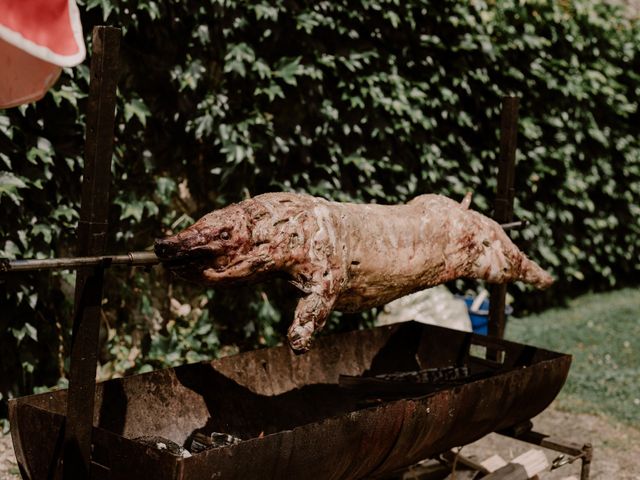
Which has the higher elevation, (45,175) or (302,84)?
(302,84)

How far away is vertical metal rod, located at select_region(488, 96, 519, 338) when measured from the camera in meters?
4.36

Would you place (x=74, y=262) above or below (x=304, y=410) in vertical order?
above

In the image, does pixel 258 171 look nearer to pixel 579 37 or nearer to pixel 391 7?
pixel 391 7

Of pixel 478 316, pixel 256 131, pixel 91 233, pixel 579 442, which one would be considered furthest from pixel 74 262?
pixel 478 316

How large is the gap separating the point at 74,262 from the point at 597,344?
235 inches

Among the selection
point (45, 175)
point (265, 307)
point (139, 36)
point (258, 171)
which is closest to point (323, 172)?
point (258, 171)

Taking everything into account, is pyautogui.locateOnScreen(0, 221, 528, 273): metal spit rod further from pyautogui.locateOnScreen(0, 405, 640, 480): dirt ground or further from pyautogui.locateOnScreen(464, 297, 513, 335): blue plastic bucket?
pyautogui.locateOnScreen(464, 297, 513, 335): blue plastic bucket

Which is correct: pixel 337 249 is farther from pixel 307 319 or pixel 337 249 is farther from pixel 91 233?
pixel 91 233

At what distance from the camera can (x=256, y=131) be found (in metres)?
5.54

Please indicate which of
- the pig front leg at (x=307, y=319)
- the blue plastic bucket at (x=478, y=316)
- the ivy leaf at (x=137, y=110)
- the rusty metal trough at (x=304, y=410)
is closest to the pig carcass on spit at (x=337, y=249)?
the pig front leg at (x=307, y=319)

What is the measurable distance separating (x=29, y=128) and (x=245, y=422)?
213cm

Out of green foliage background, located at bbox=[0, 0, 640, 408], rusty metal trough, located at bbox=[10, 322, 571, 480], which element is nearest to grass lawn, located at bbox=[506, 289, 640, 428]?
green foliage background, located at bbox=[0, 0, 640, 408]

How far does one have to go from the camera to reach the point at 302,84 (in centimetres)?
575

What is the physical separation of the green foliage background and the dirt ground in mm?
1199
